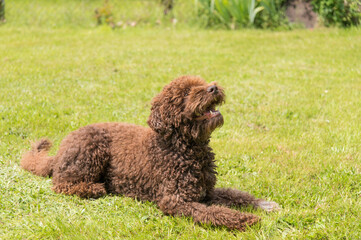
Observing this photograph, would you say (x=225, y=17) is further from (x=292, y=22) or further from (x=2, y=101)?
(x=2, y=101)

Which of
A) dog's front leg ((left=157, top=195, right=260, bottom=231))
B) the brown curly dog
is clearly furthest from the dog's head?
dog's front leg ((left=157, top=195, right=260, bottom=231))

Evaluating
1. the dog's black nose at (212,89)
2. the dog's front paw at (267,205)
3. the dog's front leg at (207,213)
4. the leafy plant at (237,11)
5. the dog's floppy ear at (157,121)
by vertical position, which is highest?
the leafy plant at (237,11)

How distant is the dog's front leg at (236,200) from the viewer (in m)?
3.98

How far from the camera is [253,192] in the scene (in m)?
4.42

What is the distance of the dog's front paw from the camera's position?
393 cm

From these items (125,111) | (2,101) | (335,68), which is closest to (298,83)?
(335,68)

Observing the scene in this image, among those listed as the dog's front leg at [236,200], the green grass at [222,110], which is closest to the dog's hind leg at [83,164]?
the green grass at [222,110]

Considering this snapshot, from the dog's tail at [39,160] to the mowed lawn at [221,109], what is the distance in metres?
0.11

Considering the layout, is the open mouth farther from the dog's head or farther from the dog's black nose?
the dog's black nose

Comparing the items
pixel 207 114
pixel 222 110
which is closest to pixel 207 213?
pixel 207 114

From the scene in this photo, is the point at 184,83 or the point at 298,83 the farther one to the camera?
the point at 298,83

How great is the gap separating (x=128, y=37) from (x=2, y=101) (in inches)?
226

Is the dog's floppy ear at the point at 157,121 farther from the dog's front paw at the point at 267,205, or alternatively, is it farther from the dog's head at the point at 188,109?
the dog's front paw at the point at 267,205

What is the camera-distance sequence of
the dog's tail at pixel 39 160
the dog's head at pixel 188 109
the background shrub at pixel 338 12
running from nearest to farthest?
the dog's head at pixel 188 109, the dog's tail at pixel 39 160, the background shrub at pixel 338 12
